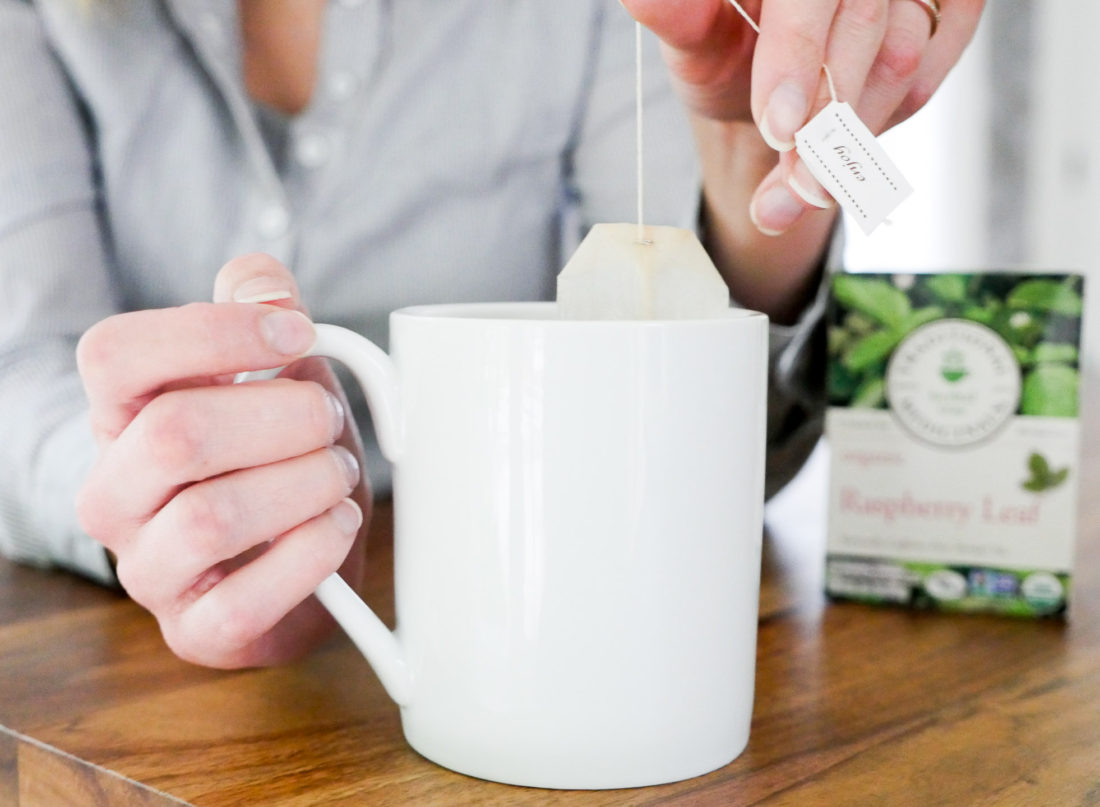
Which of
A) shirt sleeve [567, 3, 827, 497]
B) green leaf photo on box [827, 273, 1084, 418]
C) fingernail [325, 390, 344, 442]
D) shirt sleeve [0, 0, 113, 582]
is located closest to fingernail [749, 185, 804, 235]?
green leaf photo on box [827, 273, 1084, 418]

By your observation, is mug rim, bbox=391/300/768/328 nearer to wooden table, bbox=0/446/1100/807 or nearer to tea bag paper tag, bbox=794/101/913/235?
tea bag paper tag, bbox=794/101/913/235

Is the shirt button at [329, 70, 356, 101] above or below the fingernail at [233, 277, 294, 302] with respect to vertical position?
above

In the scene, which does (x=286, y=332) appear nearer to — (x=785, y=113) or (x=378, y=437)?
(x=378, y=437)

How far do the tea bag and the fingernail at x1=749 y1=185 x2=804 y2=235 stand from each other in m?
0.09

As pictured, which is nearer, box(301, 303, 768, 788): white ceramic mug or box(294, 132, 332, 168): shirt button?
box(301, 303, 768, 788): white ceramic mug

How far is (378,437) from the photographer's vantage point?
1.66 feet

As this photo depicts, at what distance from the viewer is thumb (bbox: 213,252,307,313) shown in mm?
536

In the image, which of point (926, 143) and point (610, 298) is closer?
point (610, 298)

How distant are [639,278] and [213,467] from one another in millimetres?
222

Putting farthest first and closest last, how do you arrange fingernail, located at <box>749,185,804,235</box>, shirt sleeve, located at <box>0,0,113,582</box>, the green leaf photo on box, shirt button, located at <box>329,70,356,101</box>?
shirt button, located at <box>329,70,356,101</box>
shirt sleeve, located at <box>0,0,113,582</box>
the green leaf photo on box
fingernail, located at <box>749,185,804,235</box>

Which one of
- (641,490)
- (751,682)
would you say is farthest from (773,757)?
(641,490)

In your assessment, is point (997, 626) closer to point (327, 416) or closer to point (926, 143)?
point (327, 416)

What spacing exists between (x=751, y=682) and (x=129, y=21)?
0.89m

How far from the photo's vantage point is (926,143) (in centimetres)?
374
